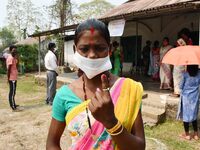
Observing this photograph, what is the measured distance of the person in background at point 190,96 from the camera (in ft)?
18.0

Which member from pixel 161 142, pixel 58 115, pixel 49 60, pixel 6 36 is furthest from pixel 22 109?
pixel 6 36

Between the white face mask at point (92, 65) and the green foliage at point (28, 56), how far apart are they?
20.8 metres

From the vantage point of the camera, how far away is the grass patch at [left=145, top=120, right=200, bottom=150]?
17.1 ft

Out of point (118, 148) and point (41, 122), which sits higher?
point (118, 148)

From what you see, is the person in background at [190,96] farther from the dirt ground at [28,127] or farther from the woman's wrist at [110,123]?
the woman's wrist at [110,123]

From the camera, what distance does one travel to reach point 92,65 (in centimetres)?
148

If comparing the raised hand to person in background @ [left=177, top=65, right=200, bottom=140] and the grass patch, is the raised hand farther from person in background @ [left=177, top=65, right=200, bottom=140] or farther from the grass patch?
person in background @ [left=177, top=65, right=200, bottom=140]

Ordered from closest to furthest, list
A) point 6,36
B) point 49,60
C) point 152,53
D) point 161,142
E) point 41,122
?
point 161,142 < point 41,122 < point 49,60 < point 152,53 < point 6,36

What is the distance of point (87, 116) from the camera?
144 centimetres

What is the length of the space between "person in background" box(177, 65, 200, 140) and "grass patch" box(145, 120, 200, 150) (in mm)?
203

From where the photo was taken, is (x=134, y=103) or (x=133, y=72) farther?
(x=133, y=72)

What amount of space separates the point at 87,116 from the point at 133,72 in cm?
1161

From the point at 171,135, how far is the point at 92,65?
186 inches

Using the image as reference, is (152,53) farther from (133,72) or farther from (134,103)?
(134,103)
